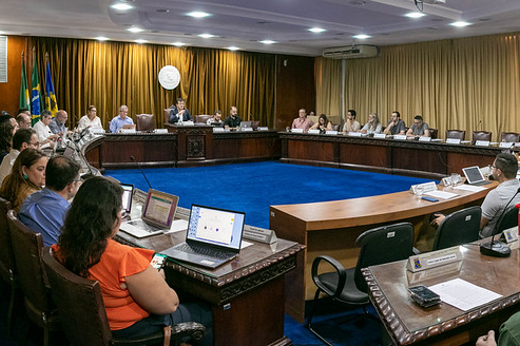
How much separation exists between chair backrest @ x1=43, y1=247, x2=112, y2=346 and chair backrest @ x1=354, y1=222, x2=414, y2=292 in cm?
146

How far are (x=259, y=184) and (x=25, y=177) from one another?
5.36m

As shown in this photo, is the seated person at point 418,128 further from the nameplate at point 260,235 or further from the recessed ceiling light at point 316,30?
the nameplate at point 260,235

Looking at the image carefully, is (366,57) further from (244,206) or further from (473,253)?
(473,253)

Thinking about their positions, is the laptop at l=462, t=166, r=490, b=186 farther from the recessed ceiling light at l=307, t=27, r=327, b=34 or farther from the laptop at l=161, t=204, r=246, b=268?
the recessed ceiling light at l=307, t=27, r=327, b=34

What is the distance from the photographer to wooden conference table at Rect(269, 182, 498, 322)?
3.29 m

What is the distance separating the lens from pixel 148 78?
11.7m

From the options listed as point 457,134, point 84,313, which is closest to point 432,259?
point 84,313

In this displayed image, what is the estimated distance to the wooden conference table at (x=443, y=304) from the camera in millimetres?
1799

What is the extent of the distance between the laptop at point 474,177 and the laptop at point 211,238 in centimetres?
305

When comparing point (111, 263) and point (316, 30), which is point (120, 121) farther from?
point (111, 263)

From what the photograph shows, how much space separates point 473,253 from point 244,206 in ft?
14.1

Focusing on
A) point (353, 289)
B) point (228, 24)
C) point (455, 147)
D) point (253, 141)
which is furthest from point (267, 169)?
point (353, 289)

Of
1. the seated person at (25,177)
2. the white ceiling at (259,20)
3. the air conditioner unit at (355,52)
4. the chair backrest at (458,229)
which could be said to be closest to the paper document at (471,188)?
the chair backrest at (458,229)

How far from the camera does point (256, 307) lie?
103 inches
